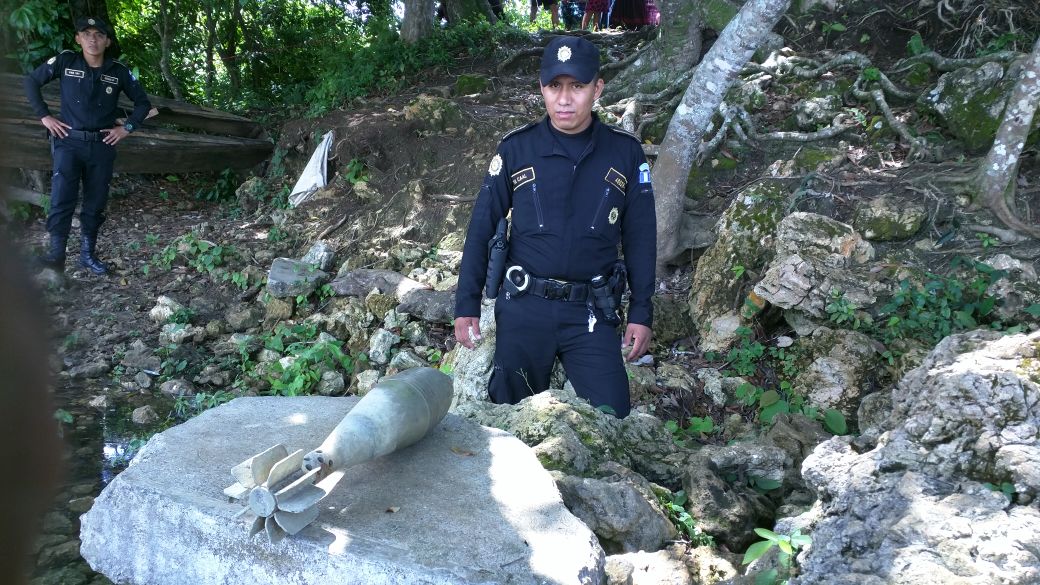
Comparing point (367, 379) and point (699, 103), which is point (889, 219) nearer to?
point (699, 103)

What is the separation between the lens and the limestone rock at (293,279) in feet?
23.2

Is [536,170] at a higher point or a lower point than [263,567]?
higher

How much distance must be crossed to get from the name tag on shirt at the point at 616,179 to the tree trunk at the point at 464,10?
9802 millimetres

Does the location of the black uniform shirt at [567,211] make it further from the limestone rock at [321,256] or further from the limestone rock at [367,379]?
the limestone rock at [321,256]

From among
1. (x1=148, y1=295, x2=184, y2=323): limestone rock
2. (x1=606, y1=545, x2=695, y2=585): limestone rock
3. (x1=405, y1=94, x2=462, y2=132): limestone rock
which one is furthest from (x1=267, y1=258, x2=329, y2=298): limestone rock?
(x1=606, y1=545, x2=695, y2=585): limestone rock

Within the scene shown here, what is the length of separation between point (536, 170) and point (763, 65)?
4.96 metres

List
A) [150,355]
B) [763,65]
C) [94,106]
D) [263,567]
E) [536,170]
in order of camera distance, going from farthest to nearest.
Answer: [763,65] → [94,106] → [150,355] → [536,170] → [263,567]

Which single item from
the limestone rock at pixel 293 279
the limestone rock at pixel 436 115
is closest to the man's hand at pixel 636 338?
the limestone rock at pixel 293 279

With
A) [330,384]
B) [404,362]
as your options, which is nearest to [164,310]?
[330,384]

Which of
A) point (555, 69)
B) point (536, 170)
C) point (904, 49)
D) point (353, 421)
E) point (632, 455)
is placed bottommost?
point (632, 455)

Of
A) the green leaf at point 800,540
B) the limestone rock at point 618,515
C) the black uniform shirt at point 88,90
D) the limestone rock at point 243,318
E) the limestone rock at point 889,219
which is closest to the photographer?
the green leaf at point 800,540

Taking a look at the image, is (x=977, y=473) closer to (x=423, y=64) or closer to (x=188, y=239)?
(x=188, y=239)

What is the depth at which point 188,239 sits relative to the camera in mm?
8133

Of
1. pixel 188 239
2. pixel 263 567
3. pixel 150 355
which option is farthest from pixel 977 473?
pixel 188 239
